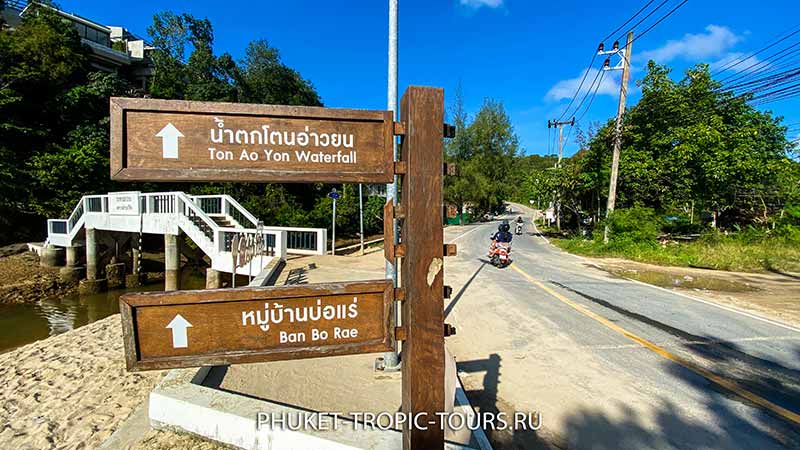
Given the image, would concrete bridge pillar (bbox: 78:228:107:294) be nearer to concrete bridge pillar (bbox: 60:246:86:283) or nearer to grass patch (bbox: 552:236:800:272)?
concrete bridge pillar (bbox: 60:246:86:283)

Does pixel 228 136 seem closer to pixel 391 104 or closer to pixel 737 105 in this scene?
pixel 391 104

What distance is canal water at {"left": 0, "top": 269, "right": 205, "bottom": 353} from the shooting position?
895 centimetres

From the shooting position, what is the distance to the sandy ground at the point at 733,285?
7.29m

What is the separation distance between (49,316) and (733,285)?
19.2 m

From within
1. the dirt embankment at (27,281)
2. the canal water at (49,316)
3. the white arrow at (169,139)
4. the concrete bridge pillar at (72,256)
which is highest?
the white arrow at (169,139)

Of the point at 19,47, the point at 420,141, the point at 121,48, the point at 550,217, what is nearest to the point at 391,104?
the point at 420,141

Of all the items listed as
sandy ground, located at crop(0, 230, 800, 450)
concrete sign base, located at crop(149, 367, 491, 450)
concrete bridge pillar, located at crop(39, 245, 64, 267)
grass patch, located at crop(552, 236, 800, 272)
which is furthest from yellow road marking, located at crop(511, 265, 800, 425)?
concrete bridge pillar, located at crop(39, 245, 64, 267)

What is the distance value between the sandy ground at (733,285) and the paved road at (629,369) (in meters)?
0.81

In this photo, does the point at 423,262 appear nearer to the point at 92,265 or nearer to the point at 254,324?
the point at 254,324

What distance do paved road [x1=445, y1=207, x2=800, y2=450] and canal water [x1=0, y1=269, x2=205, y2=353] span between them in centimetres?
1040

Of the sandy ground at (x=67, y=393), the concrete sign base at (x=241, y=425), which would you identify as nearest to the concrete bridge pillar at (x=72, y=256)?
the sandy ground at (x=67, y=393)

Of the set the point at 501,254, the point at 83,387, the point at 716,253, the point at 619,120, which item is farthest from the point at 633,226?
the point at 83,387

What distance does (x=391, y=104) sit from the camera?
4.35m

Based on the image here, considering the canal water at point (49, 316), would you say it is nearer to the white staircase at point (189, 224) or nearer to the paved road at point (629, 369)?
the white staircase at point (189, 224)
